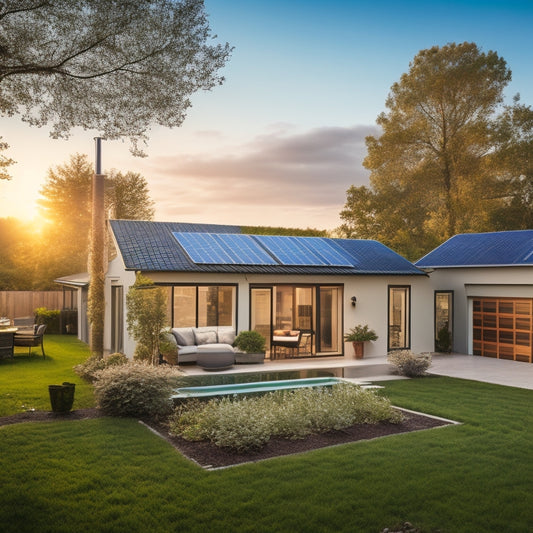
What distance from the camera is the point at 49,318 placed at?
25.8 m

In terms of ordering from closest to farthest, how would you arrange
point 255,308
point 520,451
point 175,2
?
point 520,451 → point 175,2 → point 255,308

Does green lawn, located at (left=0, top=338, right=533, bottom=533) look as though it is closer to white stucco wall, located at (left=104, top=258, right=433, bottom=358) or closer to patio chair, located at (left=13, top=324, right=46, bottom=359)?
white stucco wall, located at (left=104, top=258, right=433, bottom=358)

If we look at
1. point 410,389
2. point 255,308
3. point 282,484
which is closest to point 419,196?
point 255,308

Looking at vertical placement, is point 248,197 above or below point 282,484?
above

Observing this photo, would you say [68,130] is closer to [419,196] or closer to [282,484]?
[282,484]

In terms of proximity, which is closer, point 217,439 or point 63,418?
point 217,439

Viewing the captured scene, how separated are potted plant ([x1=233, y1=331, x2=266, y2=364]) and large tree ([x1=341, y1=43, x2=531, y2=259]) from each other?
19.0 m

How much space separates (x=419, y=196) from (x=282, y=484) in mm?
29565

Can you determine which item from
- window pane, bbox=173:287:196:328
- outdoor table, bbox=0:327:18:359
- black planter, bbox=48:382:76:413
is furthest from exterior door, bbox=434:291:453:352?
black planter, bbox=48:382:76:413

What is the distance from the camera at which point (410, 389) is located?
41.7 ft

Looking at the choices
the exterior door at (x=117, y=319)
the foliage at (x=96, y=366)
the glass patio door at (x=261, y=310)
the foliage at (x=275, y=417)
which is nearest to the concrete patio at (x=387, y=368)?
the glass patio door at (x=261, y=310)

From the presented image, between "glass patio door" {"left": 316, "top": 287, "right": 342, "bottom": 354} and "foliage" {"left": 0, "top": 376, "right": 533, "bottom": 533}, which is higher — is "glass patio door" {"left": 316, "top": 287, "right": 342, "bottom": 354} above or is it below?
above

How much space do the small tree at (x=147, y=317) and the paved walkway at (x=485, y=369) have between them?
7.61 metres

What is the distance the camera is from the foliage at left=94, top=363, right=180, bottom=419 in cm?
942
